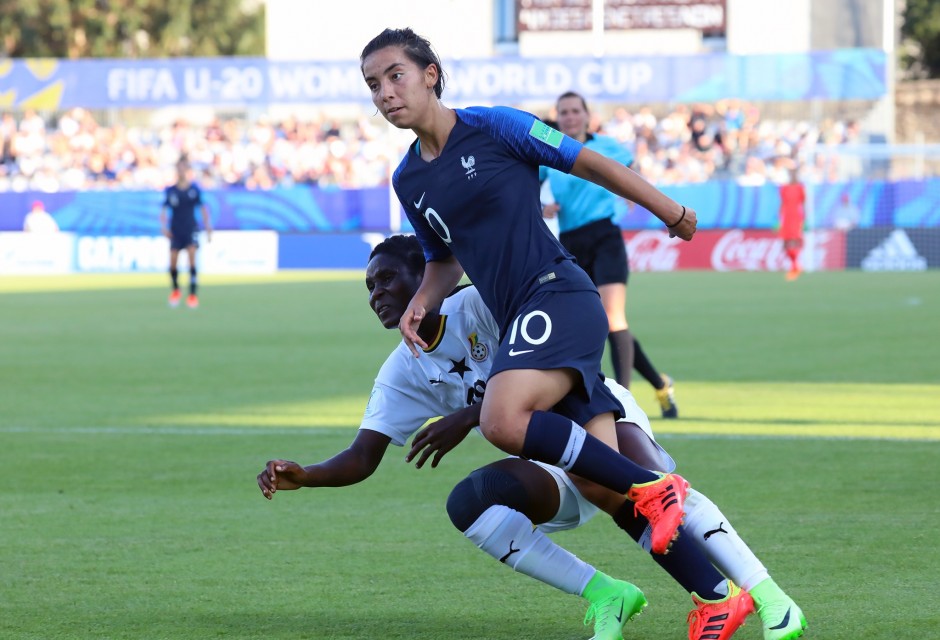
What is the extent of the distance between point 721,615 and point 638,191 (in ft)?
4.06

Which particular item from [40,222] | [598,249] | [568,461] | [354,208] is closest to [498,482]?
[568,461]

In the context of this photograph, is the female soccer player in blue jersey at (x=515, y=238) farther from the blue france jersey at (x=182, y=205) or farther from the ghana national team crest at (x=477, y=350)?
the blue france jersey at (x=182, y=205)

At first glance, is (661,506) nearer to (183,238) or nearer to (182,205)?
(182,205)

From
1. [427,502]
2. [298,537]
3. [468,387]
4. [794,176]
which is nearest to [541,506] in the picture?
[468,387]

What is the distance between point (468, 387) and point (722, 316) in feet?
50.3

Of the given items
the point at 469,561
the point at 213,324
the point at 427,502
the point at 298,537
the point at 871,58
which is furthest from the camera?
the point at 871,58

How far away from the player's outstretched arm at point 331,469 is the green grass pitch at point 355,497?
474 mm

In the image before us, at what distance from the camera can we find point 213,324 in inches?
790

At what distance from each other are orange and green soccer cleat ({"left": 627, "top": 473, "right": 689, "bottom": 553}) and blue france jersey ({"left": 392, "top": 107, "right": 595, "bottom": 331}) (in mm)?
674

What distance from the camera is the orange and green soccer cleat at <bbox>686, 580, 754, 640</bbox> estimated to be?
441 cm

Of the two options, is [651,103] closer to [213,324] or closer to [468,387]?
[213,324]

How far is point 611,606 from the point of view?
186 inches

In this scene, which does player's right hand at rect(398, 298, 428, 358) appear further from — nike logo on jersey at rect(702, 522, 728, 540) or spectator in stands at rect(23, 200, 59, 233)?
spectator in stands at rect(23, 200, 59, 233)

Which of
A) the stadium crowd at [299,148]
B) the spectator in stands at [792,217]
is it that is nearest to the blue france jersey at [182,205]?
the spectator in stands at [792,217]
